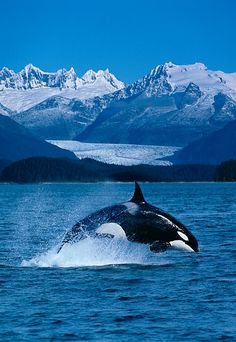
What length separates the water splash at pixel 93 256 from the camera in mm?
29295

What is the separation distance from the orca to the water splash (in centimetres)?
224

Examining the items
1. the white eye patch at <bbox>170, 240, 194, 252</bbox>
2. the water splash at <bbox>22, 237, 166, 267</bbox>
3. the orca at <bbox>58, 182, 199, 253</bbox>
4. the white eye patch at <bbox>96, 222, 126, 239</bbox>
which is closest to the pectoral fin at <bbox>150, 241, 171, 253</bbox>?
the orca at <bbox>58, 182, 199, 253</bbox>

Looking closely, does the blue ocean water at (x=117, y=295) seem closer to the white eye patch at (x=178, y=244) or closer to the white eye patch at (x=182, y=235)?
the white eye patch at (x=178, y=244)

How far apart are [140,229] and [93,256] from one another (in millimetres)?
5452

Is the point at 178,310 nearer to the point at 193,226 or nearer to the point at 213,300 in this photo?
the point at 213,300

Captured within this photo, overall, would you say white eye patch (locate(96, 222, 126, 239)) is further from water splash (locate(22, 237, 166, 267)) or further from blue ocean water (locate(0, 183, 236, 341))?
water splash (locate(22, 237, 166, 267))

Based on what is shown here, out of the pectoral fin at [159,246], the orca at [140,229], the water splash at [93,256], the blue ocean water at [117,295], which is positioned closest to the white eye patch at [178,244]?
the orca at [140,229]

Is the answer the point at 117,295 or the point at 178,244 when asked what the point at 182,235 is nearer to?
the point at 178,244

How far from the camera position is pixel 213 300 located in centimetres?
2220

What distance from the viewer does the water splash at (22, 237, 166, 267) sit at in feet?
96.1

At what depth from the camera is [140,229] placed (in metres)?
25.5

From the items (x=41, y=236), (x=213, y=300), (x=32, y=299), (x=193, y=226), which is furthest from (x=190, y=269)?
(x=193, y=226)

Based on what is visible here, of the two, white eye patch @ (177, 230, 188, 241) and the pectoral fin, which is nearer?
the pectoral fin

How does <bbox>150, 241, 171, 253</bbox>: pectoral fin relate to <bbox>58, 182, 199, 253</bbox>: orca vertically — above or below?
below
